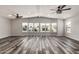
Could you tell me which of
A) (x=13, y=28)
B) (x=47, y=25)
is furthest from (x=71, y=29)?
(x=13, y=28)

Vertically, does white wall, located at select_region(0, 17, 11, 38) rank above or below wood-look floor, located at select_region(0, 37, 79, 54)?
above

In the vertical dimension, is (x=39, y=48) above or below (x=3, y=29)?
below

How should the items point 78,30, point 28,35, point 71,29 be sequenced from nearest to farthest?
point 78,30
point 71,29
point 28,35

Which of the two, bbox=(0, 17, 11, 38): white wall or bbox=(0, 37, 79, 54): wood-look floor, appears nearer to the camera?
bbox=(0, 37, 79, 54): wood-look floor

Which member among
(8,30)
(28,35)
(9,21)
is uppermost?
(9,21)

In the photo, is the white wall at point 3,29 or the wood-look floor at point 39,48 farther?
the white wall at point 3,29

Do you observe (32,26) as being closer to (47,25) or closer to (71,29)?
(47,25)

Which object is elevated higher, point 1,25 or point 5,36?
point 1,25

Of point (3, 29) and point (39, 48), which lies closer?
point (39, 48)

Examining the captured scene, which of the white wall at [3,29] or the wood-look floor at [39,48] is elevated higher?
the white wall at [3,29]

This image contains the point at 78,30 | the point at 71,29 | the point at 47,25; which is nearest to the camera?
the point at 78,30

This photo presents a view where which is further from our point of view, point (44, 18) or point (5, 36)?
point (44, 18)
